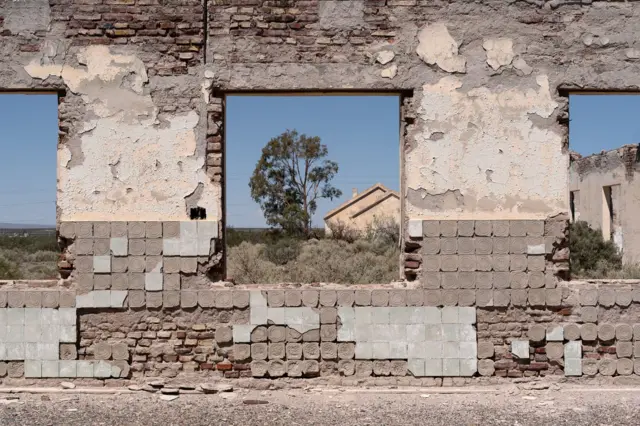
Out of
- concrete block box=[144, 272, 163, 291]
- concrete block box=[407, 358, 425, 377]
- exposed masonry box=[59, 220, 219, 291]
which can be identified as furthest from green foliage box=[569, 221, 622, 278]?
concrete block box=[144, 272, 163, 291]

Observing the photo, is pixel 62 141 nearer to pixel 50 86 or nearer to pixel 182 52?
pixel 50 86

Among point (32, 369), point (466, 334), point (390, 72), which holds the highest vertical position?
point (390, 72)

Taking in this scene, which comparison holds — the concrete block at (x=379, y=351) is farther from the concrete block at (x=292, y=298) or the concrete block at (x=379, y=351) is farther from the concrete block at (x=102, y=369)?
the concrete block at (x=102, y=369)

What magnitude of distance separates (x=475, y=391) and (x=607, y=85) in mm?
3039

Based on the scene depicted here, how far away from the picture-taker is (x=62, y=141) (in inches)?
217

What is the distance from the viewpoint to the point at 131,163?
5492 millimetres

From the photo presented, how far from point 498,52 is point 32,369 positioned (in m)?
5.12

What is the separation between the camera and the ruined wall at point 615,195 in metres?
14.4

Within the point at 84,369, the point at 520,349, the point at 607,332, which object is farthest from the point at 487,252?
the point at 84,369

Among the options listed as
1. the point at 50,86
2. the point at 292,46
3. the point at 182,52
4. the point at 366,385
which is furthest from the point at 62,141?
the point at 366,385

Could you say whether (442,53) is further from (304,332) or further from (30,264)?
(30,264)

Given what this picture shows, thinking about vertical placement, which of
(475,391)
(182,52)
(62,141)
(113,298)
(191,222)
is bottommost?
(475,391)

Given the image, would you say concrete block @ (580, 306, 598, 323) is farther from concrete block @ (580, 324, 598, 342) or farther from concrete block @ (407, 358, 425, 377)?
concrete block @ (407, 358, 425, 377)

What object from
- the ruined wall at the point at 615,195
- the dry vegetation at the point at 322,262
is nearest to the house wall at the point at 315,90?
the dry vegetation at the point at 322,262
